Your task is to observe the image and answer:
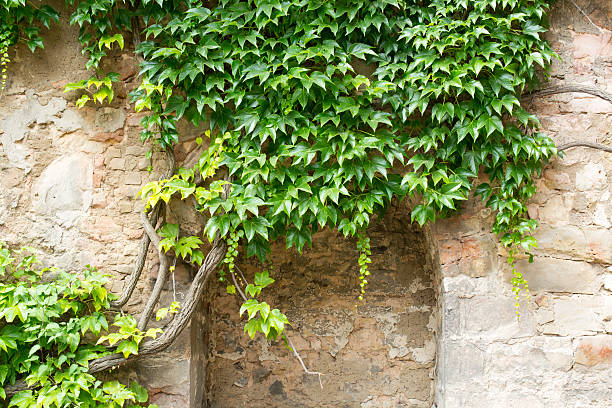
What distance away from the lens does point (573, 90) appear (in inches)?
93.5

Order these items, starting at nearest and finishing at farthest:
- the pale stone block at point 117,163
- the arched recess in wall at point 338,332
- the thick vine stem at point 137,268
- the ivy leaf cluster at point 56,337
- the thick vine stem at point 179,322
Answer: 1. the ivy leaf cluster at point 56,337
2. the thick vine stem at point 179,322
3. the thick vine stem at point 137,268
4. the pale stone block at point 117,163
5. the arched recess in wall at point 338,332

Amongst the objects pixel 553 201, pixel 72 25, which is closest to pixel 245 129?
pixel 72 25

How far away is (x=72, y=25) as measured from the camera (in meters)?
2.46

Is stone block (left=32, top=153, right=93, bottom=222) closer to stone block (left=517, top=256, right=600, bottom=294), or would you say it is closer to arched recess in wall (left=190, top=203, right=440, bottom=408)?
arched recess in wall (left=190, top=203, right=440, bottom=408)

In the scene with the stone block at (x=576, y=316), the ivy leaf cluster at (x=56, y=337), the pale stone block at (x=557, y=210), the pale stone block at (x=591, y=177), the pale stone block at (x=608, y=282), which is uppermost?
the pale stone block at (x=591, y=177)

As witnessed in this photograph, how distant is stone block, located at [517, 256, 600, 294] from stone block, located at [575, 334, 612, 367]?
236 millimetres

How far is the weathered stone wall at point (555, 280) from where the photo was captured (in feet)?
7.64

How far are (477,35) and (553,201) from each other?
0.92m

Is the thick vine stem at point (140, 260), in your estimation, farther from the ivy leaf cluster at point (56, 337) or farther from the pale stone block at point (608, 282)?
the pale stone block at point (608, 282)

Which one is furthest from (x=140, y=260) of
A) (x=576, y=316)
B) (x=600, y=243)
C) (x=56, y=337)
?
(x=600, y=243)

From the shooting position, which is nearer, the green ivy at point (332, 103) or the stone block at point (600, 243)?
the green ivy at point (332, 103)

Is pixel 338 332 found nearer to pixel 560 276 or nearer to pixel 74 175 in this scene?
pixel 560 276

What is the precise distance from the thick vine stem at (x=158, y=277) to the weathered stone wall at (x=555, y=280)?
55.1 inches

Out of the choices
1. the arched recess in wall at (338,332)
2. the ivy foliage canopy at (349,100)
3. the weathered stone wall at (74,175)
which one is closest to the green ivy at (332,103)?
the ivy foliage canopy at (349,100)
